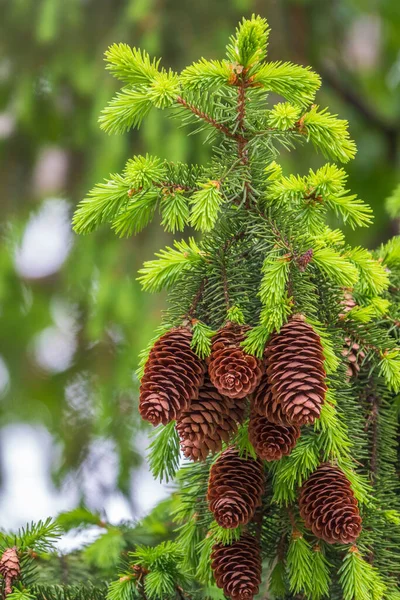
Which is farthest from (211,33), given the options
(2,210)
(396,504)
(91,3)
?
(396,504)

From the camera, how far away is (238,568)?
708mm

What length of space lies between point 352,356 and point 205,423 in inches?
8.0

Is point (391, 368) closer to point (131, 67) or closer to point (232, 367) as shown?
point (232, 367)

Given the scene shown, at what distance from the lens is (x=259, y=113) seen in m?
0.73

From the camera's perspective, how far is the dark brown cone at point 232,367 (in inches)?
24.6

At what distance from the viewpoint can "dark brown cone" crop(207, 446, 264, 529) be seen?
0.69 metres

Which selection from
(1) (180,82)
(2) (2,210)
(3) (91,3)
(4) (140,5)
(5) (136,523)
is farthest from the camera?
(2) (2,210)

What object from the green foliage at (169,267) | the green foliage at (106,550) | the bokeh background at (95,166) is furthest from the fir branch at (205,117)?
the bokeh background at (95,166)

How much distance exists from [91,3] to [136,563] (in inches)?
83.1

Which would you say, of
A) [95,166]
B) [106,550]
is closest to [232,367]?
[106,550]

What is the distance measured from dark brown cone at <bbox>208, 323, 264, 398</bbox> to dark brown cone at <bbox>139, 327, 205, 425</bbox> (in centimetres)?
2

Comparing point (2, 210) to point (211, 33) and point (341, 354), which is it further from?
point (341, 354)

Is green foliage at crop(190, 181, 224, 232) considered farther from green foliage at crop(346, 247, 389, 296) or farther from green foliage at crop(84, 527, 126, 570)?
green foliage at crop(84, 527, 126, 570)

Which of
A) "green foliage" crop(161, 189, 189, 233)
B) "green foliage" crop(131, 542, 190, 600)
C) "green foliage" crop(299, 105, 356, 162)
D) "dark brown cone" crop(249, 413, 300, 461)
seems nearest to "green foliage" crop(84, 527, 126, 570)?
"green foliage" crop(131, 542, 190, 600)
